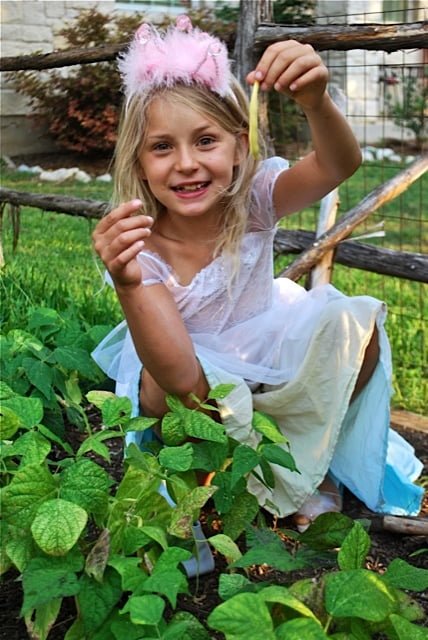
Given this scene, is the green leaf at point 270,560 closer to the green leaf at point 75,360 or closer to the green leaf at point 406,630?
the green leaf at point 406,630

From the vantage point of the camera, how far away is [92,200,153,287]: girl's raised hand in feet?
6.32

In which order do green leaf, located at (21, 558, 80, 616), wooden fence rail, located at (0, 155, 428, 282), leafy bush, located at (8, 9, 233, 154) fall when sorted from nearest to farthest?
green leaf, located at (21, 558, 80, 616)
wooden fence rail, located at (0, 155, 428, 282)
leafy bush, located at (8, 9, 233, 154)

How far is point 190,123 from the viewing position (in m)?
2.34

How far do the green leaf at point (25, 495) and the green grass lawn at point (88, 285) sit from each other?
1037 millimetres

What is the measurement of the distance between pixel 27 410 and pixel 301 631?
0.69 m

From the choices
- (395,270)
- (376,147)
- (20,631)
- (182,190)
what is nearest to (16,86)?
(376,147)

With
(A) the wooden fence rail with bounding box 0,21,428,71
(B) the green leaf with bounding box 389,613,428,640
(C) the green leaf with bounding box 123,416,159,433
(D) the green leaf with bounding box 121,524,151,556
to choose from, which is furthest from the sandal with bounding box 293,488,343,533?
(A) the wooden fence rail with bounding box 0,21,428,71

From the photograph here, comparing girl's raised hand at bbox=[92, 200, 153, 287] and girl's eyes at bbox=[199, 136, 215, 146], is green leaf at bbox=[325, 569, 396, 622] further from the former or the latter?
girl's eyes at bbox=[199, 136, 215, 146]

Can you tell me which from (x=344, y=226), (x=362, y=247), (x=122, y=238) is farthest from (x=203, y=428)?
(x=362, y=247)

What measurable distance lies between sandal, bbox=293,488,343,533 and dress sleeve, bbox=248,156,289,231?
0.73 meters

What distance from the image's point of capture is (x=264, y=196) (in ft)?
8.55

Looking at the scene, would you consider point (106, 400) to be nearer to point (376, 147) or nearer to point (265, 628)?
point (265, 628)

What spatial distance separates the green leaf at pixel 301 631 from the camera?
54.5 inches

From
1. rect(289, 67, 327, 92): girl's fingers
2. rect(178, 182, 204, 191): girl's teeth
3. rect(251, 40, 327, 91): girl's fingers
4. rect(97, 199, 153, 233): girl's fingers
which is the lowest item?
rect(178, 182, 204, 191): girl's teeth
